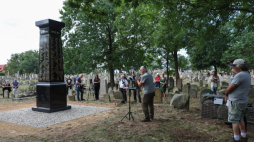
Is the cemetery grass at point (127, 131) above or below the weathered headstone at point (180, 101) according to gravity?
below

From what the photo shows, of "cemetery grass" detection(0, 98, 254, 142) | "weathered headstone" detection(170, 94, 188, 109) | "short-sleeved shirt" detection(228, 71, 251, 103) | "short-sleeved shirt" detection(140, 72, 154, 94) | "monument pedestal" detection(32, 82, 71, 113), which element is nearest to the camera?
"short-sleeved shirt" detection(228, 71, 251, 103)

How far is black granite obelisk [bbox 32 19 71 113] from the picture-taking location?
894cm

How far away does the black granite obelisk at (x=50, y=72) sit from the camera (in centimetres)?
894

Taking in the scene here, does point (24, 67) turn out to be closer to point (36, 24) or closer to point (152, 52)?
point (152, 52)

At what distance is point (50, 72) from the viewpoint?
912 cm

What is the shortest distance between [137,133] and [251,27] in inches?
320

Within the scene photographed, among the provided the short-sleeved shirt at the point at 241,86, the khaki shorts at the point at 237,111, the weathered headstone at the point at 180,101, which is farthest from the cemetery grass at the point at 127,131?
the weathered headstone at the point at 180,101

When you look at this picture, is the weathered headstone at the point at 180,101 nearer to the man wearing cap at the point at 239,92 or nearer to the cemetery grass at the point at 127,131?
the cemetery grass at the point at 127,131

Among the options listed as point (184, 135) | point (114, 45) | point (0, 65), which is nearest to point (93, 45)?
point (114, 45)

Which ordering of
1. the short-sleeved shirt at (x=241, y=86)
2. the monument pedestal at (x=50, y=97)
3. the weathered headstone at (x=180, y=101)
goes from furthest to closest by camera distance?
1. the monument pedestal at (x=50, y=97)
2. the weathered headstone at (x=180, y=101)
3. the short-sleeved shirt at (x=241, y=86)

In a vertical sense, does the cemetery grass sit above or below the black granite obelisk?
below

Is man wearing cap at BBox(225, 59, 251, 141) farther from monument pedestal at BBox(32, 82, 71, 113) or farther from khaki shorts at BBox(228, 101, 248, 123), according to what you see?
monument pedestal at BBox(32, 82, 71, 113)

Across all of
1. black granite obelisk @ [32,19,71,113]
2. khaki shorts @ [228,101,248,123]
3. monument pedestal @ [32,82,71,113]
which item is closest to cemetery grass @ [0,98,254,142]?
khaki shorts @ [228,101,248,123]

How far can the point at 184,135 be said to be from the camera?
5309 mm
